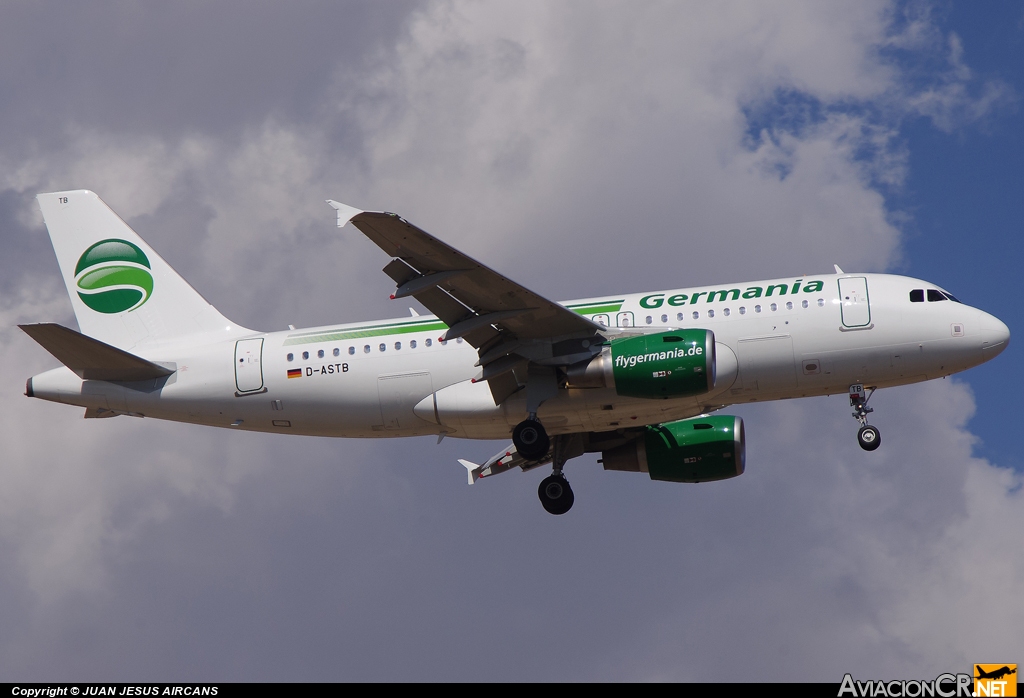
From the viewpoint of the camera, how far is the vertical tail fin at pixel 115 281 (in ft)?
129

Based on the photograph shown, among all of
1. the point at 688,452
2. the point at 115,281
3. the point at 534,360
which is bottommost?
the point at 688,452

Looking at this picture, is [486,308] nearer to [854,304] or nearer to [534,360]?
[534,360]

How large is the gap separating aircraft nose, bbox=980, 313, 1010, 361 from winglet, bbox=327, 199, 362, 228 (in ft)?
60.0

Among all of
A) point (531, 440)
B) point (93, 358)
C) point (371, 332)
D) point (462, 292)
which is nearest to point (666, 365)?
point (531, 440)

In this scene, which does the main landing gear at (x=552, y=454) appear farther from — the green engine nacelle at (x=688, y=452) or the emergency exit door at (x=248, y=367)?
the emergency exit door at (x=248, y=367)

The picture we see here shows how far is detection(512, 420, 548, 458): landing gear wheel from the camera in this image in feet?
114

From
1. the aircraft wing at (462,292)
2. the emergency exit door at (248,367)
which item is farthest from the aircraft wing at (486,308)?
the emergency exit door at (248,367)

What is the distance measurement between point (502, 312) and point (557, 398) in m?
3.13

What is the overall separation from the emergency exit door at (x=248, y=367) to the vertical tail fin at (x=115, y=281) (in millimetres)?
2094

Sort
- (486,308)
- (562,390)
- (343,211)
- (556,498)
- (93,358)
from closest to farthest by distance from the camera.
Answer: (343,211), (486,308), (562,390), (93,358), (556,498)

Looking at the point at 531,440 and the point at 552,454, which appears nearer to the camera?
the point at 531,440

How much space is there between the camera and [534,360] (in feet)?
114

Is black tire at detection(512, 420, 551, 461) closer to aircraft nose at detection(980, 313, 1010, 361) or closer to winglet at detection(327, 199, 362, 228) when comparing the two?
winglet at detection(327, 199, 362, 228)

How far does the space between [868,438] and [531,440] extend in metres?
9.57
